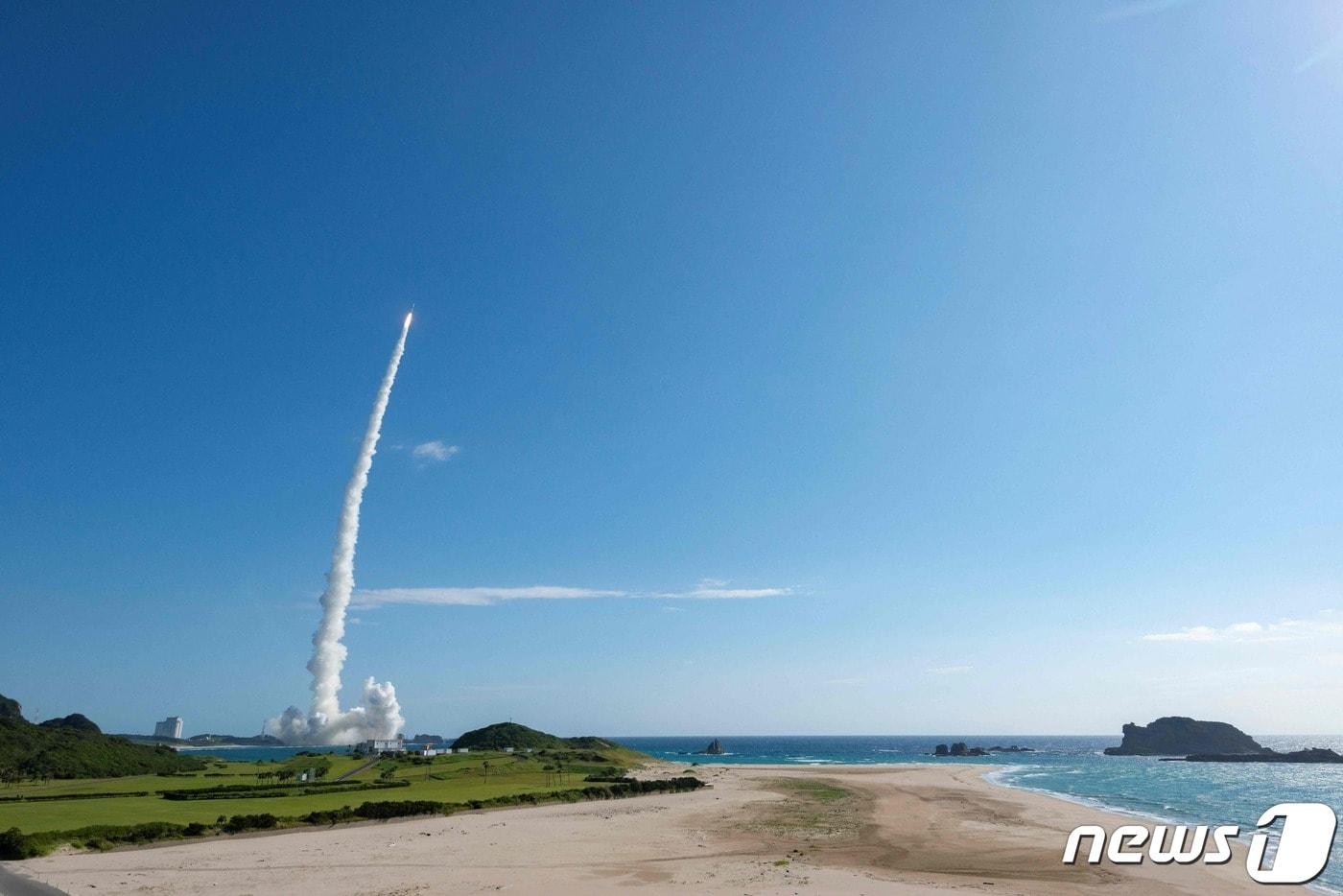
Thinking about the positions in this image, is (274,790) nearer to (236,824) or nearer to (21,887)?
(236,824)

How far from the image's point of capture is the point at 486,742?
571ft

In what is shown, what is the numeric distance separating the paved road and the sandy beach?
63 centimetres

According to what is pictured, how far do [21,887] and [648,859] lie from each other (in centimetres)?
2867

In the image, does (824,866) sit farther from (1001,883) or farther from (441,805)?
(441,805)

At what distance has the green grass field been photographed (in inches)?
2082

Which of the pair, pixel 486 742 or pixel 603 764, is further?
pixel 486 742

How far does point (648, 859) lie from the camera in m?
42.1

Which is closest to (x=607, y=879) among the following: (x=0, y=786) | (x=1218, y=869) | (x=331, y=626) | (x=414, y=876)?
(x=414, y=876)

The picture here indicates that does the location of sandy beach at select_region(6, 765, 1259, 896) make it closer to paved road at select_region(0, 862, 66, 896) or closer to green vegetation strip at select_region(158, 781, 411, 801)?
paved road at select_region(0, 862, 66, 896)

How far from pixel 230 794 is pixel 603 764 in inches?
2733

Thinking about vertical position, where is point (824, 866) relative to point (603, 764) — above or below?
above
